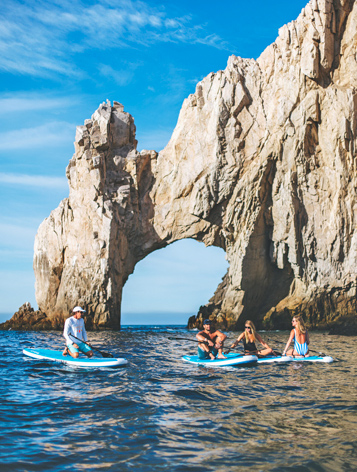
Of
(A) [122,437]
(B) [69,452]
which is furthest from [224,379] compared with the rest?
(B) [69,452]

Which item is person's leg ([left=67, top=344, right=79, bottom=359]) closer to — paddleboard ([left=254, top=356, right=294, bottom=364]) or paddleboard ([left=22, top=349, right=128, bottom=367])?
paddleboard ([left=22, top=349, right=128, bottom=367])

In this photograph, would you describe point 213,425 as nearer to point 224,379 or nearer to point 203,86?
point 224,379

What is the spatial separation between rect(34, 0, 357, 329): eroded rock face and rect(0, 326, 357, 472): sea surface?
2194 cm

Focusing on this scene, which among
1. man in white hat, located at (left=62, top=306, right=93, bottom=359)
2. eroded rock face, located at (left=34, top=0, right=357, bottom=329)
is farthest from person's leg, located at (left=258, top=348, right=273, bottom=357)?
eroded rock face, located at (left=34, top=0, right=357, bottom=329)

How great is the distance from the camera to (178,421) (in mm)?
7133

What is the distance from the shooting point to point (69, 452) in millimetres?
5672

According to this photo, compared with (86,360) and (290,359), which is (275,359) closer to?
(290,359)

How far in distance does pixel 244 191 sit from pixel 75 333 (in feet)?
75.0

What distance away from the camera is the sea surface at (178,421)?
17.7 ft

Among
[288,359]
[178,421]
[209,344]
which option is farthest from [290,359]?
[178,421]

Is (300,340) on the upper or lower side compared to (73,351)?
upper

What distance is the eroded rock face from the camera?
31.3 meters

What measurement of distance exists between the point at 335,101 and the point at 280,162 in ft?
17.7

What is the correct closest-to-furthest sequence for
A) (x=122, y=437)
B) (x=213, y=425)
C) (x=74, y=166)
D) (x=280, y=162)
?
(x=122, y=437), (x=213, y=425), (x=280, y=162), (x=74, y=166)
